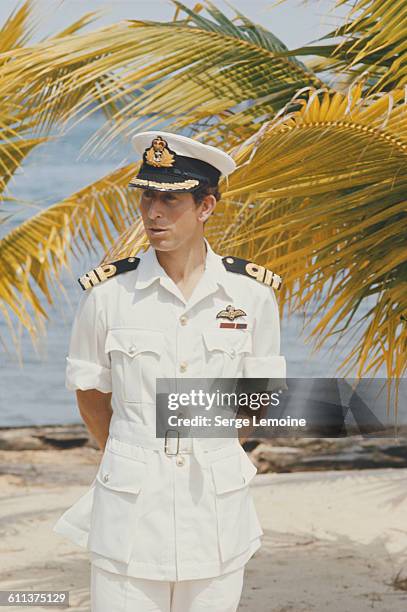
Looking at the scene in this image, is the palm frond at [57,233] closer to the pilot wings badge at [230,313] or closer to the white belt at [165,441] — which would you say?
the pilot wings badge at [230,313]

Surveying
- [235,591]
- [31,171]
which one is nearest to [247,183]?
[235,591]

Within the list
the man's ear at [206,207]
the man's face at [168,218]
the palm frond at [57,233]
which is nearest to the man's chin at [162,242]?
the man's face at [168,218]

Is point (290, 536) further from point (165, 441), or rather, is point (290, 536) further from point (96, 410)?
point (165, 441)

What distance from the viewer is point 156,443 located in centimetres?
Result: 225

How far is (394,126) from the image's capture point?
293cm

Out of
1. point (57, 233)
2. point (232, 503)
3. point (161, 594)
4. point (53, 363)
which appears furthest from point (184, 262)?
point (53, 363)

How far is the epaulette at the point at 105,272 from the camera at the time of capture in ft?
7.57

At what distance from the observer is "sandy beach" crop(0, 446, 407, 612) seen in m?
4.71

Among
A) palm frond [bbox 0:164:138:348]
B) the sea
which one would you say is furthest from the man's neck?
the sea

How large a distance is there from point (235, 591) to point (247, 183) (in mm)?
1187

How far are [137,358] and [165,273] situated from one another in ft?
0.61

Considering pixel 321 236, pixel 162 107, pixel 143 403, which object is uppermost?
pixel 162 107

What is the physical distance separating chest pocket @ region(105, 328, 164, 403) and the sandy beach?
8.00ft

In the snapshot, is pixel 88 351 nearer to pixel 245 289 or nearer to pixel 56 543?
pixel 245 289
